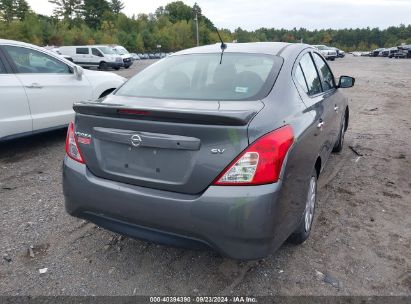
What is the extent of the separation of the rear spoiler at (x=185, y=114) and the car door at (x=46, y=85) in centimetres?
341

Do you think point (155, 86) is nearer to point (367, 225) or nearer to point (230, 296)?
point (230, 296)

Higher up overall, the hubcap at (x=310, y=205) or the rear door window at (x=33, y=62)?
the rear door window at (x=33, y=62)

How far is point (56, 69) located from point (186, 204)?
4537 mm

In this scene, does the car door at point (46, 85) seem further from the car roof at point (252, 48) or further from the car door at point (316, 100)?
the car door at point (316, 100)

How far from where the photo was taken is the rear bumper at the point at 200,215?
7.55ft

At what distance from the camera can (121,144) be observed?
8.37ft

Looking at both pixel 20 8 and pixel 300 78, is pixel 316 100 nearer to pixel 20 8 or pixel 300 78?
pixel 300 78

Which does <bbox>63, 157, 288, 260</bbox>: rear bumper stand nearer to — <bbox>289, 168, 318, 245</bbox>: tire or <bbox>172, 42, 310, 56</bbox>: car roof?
<bbox>289, 168, 318, 245</bbox>: tire

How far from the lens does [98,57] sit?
93.5ft

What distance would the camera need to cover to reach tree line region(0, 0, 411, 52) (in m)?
51.8

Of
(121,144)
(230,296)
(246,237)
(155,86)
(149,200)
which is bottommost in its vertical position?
(230,296)

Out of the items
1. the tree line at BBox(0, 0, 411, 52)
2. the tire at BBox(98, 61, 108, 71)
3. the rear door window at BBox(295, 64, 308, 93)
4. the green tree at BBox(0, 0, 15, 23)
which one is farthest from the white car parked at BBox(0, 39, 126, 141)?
the green tree at BBox(0, 0, 15, 23)

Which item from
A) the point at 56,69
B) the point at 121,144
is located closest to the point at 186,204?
the point at 121,144

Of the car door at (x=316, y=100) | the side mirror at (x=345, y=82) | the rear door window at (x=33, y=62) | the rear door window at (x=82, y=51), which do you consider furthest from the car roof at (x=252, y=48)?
the rear door window at (x=82, y=51)
